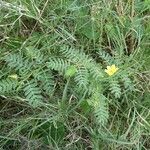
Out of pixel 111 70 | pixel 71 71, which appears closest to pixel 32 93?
pixel 71 71

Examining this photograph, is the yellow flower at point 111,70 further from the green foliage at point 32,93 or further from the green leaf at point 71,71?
the green foliage at point 32,93

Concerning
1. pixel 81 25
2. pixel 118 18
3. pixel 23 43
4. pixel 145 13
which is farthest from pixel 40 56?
pixel 145 13

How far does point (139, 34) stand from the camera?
199 cm

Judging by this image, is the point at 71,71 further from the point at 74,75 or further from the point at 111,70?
the point at 111,70

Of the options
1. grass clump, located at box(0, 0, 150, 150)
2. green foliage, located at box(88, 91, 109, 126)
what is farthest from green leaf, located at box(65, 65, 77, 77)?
green foliage, located at box(88, 91, 109, 126)

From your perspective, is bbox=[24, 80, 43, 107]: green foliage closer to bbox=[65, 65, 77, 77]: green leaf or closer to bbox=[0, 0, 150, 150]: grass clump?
bbox=[0, 0, 150, 150]: grass clump

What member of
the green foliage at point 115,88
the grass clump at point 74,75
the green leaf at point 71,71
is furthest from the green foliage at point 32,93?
the green foliage at point 115,88

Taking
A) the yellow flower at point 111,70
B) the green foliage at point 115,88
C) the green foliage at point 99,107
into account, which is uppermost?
the yellow flower at point 111,70

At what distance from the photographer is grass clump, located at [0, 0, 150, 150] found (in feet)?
6.02

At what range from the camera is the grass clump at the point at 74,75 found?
6.02 feet

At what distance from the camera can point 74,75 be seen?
1.85 m

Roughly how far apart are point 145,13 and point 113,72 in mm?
407

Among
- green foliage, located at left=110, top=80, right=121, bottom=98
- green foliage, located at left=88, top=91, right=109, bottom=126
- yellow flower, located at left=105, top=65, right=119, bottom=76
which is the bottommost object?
green foliage, located at left=88, top=91, right=109, bottom=126

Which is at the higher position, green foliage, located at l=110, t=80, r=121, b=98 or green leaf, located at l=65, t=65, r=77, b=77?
green leaf, located at l=65, t=65, r=77, b=77
